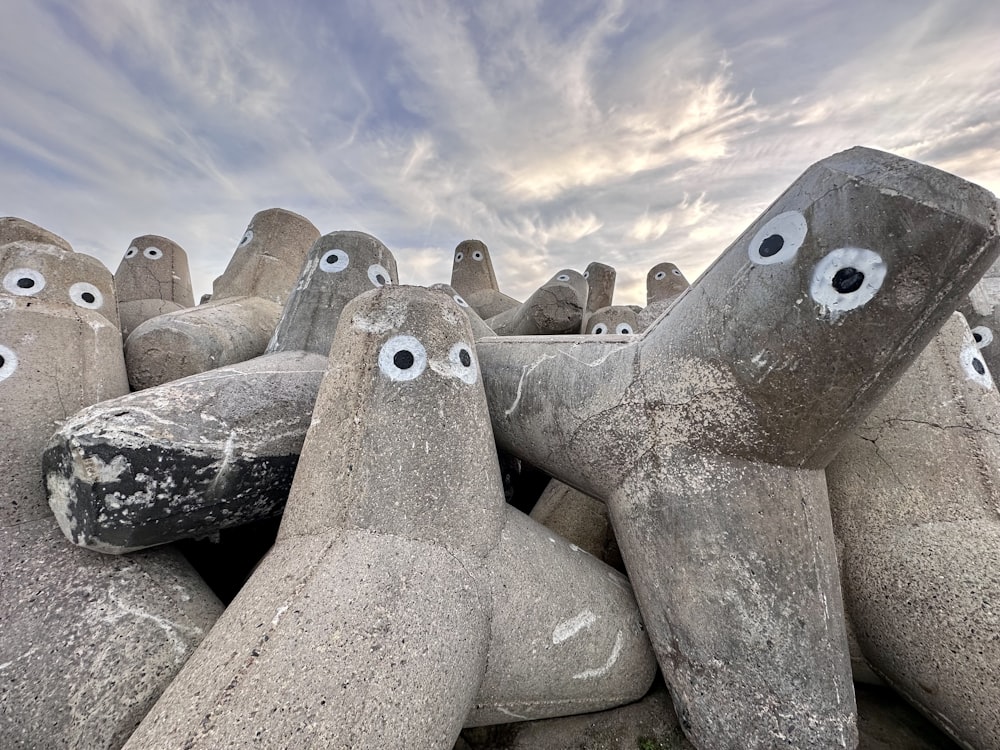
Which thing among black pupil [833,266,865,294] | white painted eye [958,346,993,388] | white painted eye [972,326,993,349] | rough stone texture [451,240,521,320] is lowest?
white painted eye [958,346,993,388]

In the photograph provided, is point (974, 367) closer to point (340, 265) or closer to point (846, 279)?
point (846, 279)

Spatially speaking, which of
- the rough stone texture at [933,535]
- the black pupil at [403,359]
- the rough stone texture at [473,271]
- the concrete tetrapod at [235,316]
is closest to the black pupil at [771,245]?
the rough stone texture at [933,535]

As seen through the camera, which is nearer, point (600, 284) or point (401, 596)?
point (401, 596)

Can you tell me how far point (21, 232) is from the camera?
227 cm

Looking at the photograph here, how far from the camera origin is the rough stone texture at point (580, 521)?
1716 mm

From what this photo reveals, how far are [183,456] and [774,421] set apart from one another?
59.5 inches

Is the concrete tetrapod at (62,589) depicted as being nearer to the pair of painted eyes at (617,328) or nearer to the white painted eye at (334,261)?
the white painted eye at (334,261)

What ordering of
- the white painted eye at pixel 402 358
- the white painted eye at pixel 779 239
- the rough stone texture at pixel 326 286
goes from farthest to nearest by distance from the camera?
the rough stone texture at pixel 326 286, the white painted eye at pixel 402 358, the white painted eye at pixel 779 239

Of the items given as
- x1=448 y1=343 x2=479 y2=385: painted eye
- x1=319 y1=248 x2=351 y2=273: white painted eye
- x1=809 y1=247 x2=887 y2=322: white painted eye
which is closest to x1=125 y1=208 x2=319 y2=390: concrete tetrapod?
x1=319 y1=248 x2=351 y2=273: white painted eye

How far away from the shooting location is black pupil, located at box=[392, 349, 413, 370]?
1258mm

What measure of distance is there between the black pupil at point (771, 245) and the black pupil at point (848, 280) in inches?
5.6

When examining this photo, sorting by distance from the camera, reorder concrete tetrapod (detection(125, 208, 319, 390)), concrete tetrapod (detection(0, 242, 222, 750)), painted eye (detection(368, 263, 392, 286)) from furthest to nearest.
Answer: painted eye (detection(368, 263, 392, 286)) < concrete tetrapod (detection(125, 208, 319, 390)) < concrete tetrapod (detection(0, 242, 222, 750))

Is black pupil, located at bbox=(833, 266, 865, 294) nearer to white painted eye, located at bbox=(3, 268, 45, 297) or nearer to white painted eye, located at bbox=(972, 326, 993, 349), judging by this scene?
white painted eye, located at bbox=(972, 326, 993, 349)

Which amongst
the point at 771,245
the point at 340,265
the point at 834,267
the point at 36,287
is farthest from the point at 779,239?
the point at 36,287
